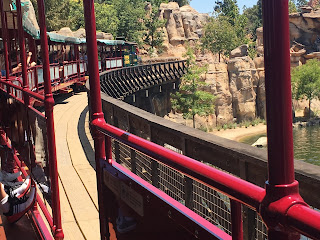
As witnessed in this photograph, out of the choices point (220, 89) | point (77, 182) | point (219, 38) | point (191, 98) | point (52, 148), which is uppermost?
point (219, 38)

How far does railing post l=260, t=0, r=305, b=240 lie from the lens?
110cm

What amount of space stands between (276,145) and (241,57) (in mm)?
54532

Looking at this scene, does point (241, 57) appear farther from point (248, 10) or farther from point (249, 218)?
point (249, 218)

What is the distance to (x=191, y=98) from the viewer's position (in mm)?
46750

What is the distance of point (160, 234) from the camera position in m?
1.99

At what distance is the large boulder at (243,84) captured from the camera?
2106 inches

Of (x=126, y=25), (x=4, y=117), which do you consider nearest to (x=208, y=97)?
(x=126, y=25)

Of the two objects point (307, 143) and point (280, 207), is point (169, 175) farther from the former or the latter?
point (307, 143)

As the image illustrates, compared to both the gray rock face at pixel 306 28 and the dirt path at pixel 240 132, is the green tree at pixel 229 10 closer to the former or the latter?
the gray rock face at pixel 306 28

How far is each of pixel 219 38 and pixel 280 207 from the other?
63481 mm

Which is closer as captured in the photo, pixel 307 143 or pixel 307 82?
pixel 307 143

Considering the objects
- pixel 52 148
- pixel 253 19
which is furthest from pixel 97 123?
pixel 253 19

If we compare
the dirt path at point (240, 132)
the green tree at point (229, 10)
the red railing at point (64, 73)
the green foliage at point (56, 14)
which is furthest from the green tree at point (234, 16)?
the red railing at point (64, 73)

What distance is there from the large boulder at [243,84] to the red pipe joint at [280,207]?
2090 inches
